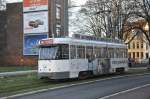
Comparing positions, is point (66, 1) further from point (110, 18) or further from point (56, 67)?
point (56, 67)

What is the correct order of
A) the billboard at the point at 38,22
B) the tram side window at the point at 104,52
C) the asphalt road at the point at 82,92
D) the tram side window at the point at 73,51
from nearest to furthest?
the asphalt road at the point at 82,92
the tram side window at the point at 73,51
the tram side window at the point at 104,52
the billboard at the point at 38,22

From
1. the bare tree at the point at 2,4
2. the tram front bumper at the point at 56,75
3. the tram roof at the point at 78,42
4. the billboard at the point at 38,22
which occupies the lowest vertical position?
the tram front bumper at the point at 56,75

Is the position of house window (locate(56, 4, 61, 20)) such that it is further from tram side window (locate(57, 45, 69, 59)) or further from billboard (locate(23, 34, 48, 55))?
tram side window (locate(57, 45, 69, 59))

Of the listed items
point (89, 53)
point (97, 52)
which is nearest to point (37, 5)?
point (97, 52)

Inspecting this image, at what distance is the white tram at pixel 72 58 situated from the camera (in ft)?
106

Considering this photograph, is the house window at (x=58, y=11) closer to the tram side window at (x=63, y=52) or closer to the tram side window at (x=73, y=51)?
the tram side window at (x=73, y=51)

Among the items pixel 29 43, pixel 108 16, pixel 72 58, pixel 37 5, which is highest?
pixel 37 5

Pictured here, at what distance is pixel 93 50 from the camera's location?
123 feet

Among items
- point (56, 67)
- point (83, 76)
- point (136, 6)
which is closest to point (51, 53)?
point (56, 67)

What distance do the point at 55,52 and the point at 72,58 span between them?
1646 millimetres

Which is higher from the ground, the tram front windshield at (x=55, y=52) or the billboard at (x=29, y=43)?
the billboard at (x=29, y=43)

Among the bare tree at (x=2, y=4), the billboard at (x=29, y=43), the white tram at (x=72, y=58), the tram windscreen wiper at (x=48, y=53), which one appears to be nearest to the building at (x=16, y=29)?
the billboard at (x=29, y=43)

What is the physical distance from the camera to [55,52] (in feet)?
107

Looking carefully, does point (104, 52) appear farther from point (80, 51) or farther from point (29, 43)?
point (29, 43)
